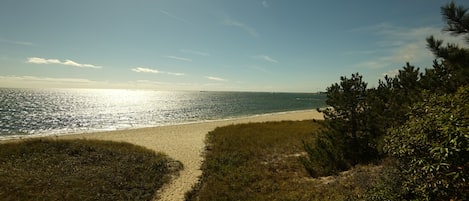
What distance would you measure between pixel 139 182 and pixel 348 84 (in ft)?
43.8

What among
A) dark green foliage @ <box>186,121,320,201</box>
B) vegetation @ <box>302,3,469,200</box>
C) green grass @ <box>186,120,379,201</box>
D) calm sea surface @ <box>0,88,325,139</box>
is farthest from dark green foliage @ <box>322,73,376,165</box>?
calm sea surface @ <box>0,88,325,139</box>

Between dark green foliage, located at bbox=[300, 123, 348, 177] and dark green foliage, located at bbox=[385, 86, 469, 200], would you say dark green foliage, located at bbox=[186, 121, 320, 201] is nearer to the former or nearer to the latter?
dark green foliage, located at bbox=[300, 123, 348, 177]

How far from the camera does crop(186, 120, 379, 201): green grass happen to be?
1203 centimetres

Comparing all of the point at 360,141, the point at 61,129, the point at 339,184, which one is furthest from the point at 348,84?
the point at 61,129

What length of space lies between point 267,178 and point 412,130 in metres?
10.4

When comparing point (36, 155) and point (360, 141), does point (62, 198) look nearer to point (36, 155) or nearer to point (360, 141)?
point (36, 155)

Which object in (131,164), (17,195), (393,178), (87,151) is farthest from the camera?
A: (87,151)

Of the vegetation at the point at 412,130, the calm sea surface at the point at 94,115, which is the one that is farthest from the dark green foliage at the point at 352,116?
the calm sea surface at the point at 94,115

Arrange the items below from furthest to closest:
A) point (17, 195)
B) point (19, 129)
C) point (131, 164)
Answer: point (19, 129), point (131, 164), point (17, 195)

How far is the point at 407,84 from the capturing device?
15.4 meters

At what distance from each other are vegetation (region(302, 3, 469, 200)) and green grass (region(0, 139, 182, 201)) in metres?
10.1

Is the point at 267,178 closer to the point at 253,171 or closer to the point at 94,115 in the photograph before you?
the point at 253,171

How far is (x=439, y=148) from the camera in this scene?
4.63m

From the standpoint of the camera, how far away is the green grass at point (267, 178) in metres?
Result: 12.0
